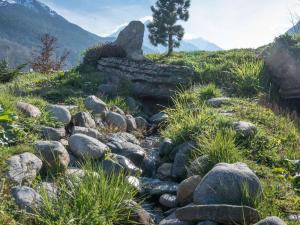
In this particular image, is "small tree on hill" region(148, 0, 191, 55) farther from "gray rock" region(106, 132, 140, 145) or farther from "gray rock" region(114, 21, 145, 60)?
"gray rock" region(106, 132, 140, 145)

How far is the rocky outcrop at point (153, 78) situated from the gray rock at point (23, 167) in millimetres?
7515

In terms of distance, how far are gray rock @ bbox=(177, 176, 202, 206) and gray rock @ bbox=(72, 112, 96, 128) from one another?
3.60 metres

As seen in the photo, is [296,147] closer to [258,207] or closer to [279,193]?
[279,193]

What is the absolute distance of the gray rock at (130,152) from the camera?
25.9ft

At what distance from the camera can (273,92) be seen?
12.7 metres

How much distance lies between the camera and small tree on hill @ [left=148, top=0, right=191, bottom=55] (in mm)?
28688

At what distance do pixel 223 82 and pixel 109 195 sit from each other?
948 cm

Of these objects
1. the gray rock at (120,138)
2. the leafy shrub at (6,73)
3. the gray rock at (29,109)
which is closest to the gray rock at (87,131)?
the gray rock at (120,138)

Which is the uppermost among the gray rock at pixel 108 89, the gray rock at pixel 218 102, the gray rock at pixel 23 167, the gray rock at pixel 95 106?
the gray rock at pixel 218 102

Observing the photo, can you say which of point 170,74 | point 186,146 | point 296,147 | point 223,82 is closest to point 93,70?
point 170,74

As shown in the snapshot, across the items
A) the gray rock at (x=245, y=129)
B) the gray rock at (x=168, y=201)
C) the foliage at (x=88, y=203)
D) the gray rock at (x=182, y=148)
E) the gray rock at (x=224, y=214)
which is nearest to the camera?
the foliage at (x=88, y=203)

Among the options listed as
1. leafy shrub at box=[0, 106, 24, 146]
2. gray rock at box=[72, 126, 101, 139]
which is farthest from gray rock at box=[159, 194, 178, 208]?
gray rock at box=[72, 126, 101, 139]

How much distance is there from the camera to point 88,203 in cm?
462

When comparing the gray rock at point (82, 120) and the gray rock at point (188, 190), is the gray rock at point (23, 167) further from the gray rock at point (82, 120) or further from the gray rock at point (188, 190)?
the gray rock at point (82, 120)
